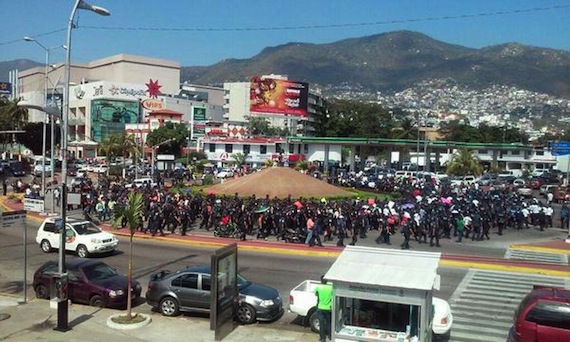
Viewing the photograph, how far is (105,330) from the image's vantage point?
14.3 meters

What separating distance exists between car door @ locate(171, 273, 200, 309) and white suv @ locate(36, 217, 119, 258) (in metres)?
9.11

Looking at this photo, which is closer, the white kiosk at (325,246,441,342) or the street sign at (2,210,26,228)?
the white kiosk at (325,246,441,342)

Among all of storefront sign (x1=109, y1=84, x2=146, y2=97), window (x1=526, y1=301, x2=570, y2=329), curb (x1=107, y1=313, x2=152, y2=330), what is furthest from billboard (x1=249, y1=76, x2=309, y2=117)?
window (x1=526, y1=301, x2=570, y2=329)

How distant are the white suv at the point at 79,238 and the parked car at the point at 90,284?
228 inches

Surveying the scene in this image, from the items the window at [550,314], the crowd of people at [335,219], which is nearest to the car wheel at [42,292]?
the crowd of people at [335,219]

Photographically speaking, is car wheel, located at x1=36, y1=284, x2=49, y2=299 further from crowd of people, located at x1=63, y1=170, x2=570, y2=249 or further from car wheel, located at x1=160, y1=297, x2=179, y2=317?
crowd of people, located at x1=63, y1=170, x2=570, y2=249

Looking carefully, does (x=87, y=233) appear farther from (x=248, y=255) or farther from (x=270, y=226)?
(x=270, y=226)

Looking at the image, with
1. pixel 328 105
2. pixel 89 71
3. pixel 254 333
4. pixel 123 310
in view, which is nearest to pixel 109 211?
pixel 123 310

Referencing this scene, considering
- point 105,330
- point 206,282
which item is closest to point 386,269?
point 206,282

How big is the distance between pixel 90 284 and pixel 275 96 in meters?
64.0

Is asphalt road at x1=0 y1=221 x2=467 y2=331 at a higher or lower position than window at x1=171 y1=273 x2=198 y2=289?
lower

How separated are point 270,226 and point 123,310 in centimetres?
1340

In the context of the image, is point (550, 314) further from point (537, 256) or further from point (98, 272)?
point (537, 256)

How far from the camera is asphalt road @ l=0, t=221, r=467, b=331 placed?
19.1 m
